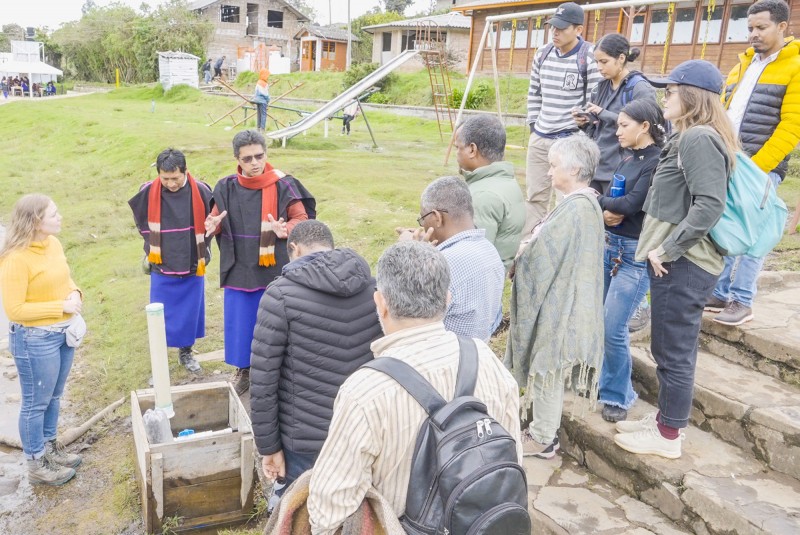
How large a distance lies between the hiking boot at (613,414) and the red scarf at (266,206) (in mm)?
2378

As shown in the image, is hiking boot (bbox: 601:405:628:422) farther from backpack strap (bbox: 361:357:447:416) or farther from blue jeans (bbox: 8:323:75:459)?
blue jeans (bbox: 8:323:75:459)

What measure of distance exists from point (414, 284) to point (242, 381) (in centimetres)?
345

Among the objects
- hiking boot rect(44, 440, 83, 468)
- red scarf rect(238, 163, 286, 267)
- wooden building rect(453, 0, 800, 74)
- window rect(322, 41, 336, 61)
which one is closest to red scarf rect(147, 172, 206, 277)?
red scarf rect(238, 163, 286, 267)

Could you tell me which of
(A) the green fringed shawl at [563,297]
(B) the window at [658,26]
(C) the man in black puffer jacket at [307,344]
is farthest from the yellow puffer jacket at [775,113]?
(B) the window at [658,26]

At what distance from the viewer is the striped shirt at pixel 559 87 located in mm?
4898

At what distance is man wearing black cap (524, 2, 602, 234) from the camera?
4809 mm

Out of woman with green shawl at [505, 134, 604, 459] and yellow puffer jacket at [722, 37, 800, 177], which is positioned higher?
yellow puffer jacket at [722, 37, 800, 177]

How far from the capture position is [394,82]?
27766 mm

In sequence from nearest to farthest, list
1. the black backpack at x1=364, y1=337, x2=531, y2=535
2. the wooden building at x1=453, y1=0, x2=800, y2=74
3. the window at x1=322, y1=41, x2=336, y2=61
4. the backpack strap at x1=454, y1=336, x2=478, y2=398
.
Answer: the black backpack at x1=364, y1=337, x2=531, y2=535
the backpack strap at x1=454, y1=336, x2=478, y2=398
the wooden building at x1=453, y1=0, x2=800, y2=74
the window at x1=322, y1=41, x2=336, y2=61

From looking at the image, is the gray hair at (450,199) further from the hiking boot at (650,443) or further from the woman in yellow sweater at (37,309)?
the woman in yellow sweater at (37,309)

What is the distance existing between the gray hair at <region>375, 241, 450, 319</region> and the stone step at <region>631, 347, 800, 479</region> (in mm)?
2251

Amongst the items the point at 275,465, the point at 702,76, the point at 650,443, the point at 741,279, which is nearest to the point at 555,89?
the point at 741,279

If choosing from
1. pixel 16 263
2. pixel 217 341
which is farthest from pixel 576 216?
pixel 217 341

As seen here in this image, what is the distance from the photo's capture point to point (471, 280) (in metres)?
2.64
